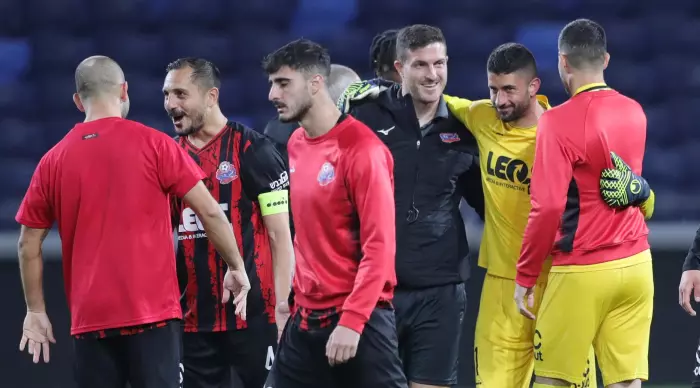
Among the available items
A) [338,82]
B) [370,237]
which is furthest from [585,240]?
[338,82]

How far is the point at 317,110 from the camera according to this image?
432 centimetres

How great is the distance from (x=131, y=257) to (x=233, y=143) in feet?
2.96

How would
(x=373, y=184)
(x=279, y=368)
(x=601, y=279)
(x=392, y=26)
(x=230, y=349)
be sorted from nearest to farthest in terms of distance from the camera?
(x=373, y=184) < (x=279, y=368) < (x=601, y=279) < (x=230, y=349) < (x=392, y=26)

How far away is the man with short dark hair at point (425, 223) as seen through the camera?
→ 5.29 metres

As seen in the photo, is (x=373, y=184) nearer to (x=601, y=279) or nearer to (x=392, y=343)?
(x=392, y=343)

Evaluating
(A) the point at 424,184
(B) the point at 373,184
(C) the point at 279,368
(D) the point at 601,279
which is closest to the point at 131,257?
(C) the point at 279,368

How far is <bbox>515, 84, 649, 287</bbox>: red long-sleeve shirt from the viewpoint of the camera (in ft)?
15.6

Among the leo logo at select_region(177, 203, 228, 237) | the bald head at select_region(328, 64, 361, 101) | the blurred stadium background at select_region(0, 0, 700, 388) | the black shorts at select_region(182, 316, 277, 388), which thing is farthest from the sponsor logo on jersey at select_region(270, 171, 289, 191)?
the blurred stadium background at select_region(0, 0, 700, 388)

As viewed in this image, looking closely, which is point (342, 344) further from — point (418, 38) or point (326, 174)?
point (418, 38)

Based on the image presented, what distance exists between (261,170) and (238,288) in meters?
0.59

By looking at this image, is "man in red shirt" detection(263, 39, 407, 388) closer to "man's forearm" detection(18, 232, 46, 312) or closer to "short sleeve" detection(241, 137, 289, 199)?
"short sleeve" detection(241, 137, 289, 199)

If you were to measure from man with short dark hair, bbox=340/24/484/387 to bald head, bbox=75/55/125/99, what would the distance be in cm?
125

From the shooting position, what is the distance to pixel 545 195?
4.75 meters

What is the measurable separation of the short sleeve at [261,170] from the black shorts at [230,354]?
56cm
